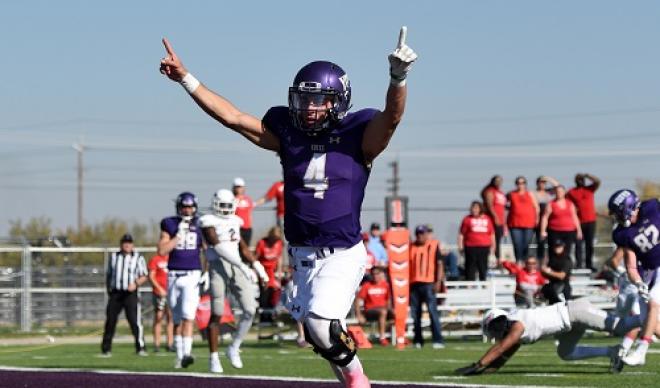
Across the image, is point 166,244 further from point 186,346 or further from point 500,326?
point 500,326

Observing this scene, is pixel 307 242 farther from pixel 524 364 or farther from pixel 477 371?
pixel 524 364

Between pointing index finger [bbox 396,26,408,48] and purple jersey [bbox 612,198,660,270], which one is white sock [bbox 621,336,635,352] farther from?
pointing index finger [bbox 396,26,408,48]

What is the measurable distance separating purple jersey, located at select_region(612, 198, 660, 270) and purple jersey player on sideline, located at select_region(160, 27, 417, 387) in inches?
226

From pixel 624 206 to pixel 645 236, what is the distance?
35 centimetres

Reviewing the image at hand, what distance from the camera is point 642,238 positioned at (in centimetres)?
1250

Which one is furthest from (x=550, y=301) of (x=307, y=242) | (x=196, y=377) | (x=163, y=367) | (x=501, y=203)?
(x=307, y=242)

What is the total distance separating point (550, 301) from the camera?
63.7ft

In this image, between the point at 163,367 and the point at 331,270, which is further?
the point at 163,367

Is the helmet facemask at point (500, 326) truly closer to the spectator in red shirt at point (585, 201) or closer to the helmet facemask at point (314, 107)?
the helmet facemask at point (314, 107)

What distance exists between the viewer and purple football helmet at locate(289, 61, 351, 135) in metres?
7.24

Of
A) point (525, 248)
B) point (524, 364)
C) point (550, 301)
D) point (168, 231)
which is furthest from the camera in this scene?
point (525, 248)

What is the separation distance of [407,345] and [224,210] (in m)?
6.37

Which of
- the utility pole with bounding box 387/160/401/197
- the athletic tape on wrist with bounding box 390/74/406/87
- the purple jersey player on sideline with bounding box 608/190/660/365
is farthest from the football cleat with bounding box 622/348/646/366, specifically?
the utility pole with bounding box 387/160/401/197

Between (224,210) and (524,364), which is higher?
(224,210)
